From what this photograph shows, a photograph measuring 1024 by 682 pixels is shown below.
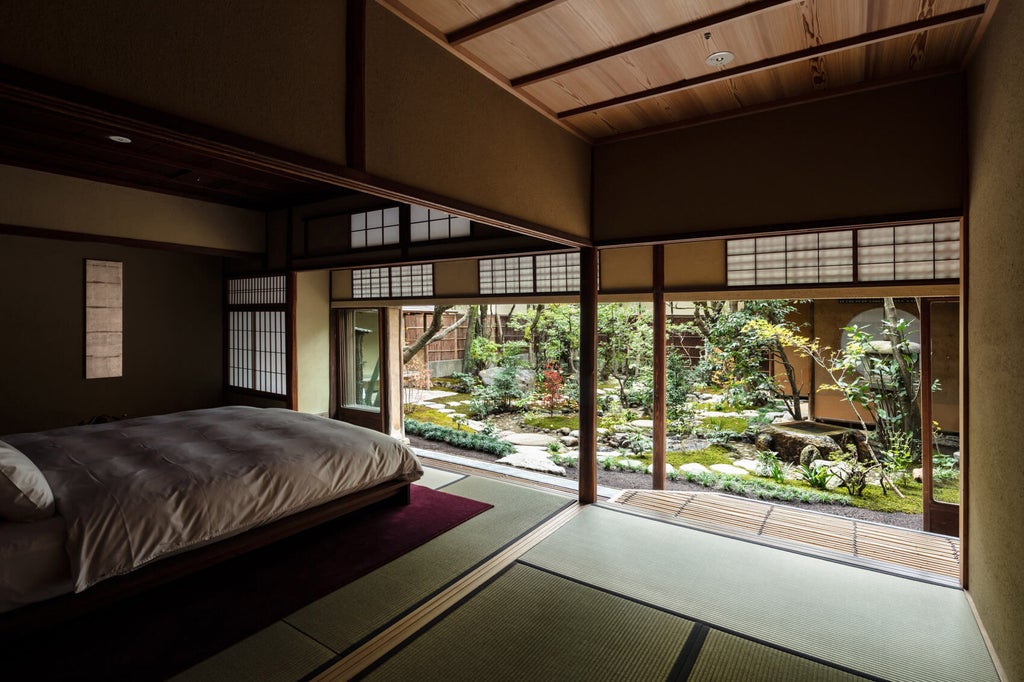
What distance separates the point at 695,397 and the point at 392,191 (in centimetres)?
638

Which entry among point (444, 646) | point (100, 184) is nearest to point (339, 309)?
point (100, 184)

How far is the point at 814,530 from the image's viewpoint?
11.0 feet

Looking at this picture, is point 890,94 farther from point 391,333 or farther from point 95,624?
point 391,333

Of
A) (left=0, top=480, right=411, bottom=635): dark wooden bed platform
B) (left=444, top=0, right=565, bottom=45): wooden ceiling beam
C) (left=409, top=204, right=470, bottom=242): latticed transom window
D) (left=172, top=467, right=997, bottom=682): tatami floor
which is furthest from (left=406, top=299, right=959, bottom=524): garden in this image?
(left=444, top=0, right=565, bottom=45): wooden ceiling beam

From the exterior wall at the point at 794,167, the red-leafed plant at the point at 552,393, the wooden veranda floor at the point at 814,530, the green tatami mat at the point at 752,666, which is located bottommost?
the green tatami mat at the point at 752,666

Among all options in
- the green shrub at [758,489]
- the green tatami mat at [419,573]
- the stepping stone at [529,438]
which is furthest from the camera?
the stepping stone at [529,438]

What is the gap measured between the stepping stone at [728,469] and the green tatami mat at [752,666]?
149 inches

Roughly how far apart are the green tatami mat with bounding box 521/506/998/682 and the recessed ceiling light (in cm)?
270

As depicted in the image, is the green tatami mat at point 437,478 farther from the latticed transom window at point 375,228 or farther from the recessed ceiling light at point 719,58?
the recessed ceiling light at point 719,58

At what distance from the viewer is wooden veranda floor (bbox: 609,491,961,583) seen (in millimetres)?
2947

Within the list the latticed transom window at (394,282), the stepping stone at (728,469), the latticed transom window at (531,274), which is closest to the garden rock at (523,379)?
the latticed transom window at (394,282)

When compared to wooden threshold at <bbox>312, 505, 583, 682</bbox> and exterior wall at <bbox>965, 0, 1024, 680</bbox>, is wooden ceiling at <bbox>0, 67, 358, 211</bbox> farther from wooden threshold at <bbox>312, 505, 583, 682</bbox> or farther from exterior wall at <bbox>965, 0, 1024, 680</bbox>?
exterior wall at <bbox>965, 0, 1024, 680</bbox>

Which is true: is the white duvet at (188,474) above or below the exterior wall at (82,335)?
below

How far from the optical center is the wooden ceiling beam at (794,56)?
86.0 inches
